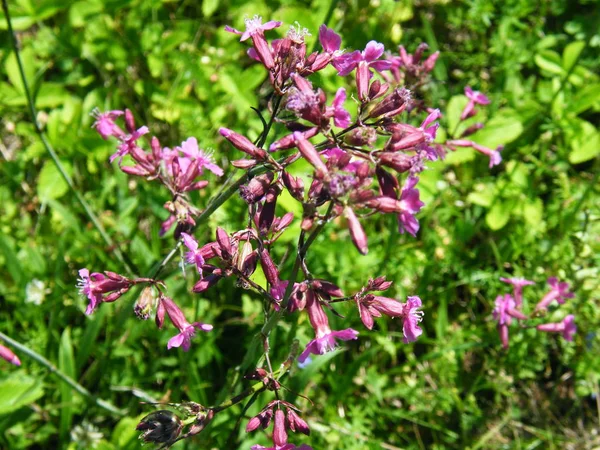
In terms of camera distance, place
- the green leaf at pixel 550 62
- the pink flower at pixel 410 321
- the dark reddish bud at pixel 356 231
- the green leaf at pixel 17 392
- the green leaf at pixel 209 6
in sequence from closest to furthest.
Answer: the dark reddish bud at pixel 356 231, the pink flower at pixel 410 321, the green leaf at pixel 17 392, the green leaf at pixel 550 62, the green leaf at pixel 209 6

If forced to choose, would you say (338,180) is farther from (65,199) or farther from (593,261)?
(65,199)

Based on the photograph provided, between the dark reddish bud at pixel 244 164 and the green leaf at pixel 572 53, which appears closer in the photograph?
the dark reddish bud at pixel 244 164

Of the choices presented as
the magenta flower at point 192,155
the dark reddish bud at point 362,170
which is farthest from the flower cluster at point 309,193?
the magenta flower at point 192,155

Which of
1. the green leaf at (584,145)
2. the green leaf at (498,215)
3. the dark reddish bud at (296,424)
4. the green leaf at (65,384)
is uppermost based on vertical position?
the dark reddish bud at (296,424)

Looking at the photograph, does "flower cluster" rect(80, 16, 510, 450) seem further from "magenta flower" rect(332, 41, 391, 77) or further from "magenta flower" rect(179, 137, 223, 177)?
"magenta flower" rect(179, 137, 223, 177)

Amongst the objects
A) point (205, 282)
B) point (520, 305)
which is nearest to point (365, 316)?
point (205, 282)

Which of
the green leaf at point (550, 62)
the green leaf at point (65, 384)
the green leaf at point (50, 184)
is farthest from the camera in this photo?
the green leaf at point (550, 62)

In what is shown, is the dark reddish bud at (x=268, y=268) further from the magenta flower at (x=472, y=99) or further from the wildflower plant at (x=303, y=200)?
the magenta flower at (x=472, y=99)
